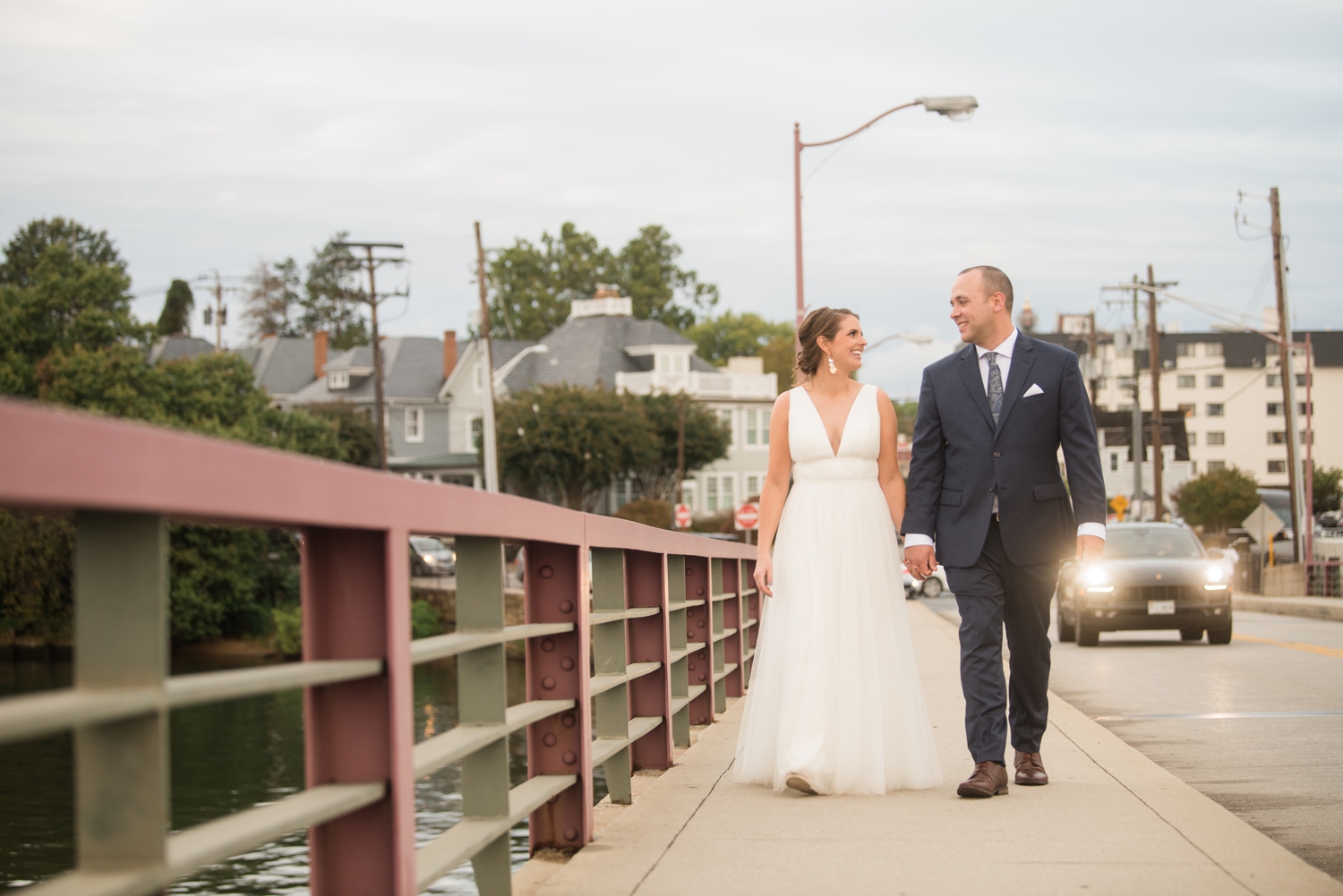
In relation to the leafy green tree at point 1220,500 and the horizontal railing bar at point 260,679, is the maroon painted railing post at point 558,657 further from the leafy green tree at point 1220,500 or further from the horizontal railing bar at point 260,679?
the leafy green tree at point 1220,500

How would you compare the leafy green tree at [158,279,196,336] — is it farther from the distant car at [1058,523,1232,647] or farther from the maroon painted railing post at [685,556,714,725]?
the maroon painted railing post at [685,556,714,725]

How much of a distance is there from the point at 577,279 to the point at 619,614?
10278 cm

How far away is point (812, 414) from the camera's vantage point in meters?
6.69

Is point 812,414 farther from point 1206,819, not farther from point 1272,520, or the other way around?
point 1272,520

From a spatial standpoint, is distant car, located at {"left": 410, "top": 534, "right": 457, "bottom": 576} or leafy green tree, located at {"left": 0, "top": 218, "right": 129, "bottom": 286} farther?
leafy green tree, located at {"left": 0, "top": 218, "right": 129, "bottom": 286}

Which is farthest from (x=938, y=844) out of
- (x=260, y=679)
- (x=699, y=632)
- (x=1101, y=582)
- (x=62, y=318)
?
(x=62, y=318)

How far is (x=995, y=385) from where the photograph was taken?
6.54 m

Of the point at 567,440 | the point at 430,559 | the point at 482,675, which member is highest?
the point at 567,440

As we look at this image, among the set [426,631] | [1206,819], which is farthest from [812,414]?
[426,631]

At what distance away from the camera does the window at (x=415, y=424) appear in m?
78.1

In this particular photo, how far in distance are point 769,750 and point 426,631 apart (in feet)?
121

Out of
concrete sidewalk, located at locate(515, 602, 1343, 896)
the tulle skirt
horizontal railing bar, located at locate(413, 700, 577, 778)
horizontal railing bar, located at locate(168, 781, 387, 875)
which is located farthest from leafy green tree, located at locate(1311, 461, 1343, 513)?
horizontal railing bar, located at locate(168, 781, 387, 875)

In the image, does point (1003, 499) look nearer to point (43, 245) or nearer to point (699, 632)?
point (699, 632)

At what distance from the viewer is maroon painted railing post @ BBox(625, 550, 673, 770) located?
21.8ft
